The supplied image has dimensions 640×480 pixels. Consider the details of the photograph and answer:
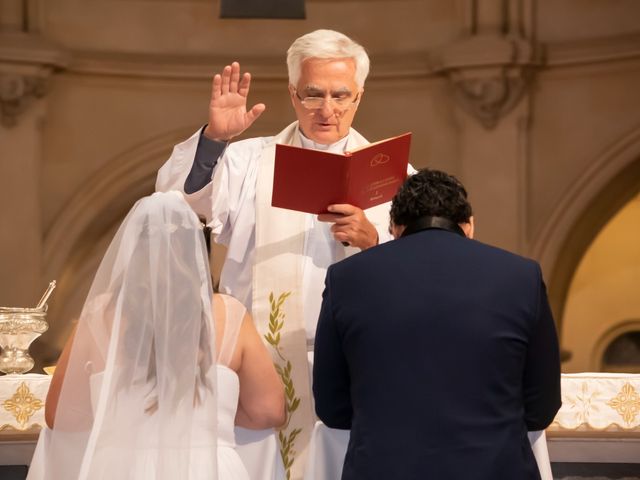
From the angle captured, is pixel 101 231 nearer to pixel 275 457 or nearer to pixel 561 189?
pixel 561 189

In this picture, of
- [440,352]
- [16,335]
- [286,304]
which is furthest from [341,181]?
[16,335]

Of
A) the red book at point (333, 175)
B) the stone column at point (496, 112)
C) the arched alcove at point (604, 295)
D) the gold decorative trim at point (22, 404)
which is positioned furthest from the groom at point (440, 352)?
the arched alcove at point (604, 295)

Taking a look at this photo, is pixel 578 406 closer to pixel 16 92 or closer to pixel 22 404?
pixel 22 404

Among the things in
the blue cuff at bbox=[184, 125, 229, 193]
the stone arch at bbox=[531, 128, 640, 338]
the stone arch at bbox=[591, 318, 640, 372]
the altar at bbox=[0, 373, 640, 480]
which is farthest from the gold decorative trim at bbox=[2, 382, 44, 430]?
the stone arch at bbox=[591, 318, 640, 372]

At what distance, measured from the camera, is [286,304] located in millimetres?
5492

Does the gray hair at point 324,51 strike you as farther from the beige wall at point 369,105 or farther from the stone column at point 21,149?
the stone column at point 21,149

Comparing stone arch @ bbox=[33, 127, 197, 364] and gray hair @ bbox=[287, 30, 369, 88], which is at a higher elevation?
gray hair @ bbox=[287, 30, 369, 88]

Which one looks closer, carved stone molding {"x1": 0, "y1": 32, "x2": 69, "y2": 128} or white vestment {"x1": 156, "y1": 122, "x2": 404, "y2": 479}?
white vestment {"x1": 156, "y1": 122, "x2": 404, "y2": 479}

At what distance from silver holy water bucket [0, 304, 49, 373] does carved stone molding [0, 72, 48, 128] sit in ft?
16.5

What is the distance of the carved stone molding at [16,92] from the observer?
11.0 m

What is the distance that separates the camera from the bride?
439 cm

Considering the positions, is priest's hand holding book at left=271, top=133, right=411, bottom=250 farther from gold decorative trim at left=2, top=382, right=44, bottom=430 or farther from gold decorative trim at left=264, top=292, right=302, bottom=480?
gold decorative trim at left=2, top=382, right=44, bottom=430

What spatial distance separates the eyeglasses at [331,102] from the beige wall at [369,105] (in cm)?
559

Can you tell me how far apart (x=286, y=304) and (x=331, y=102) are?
811 millimetres
